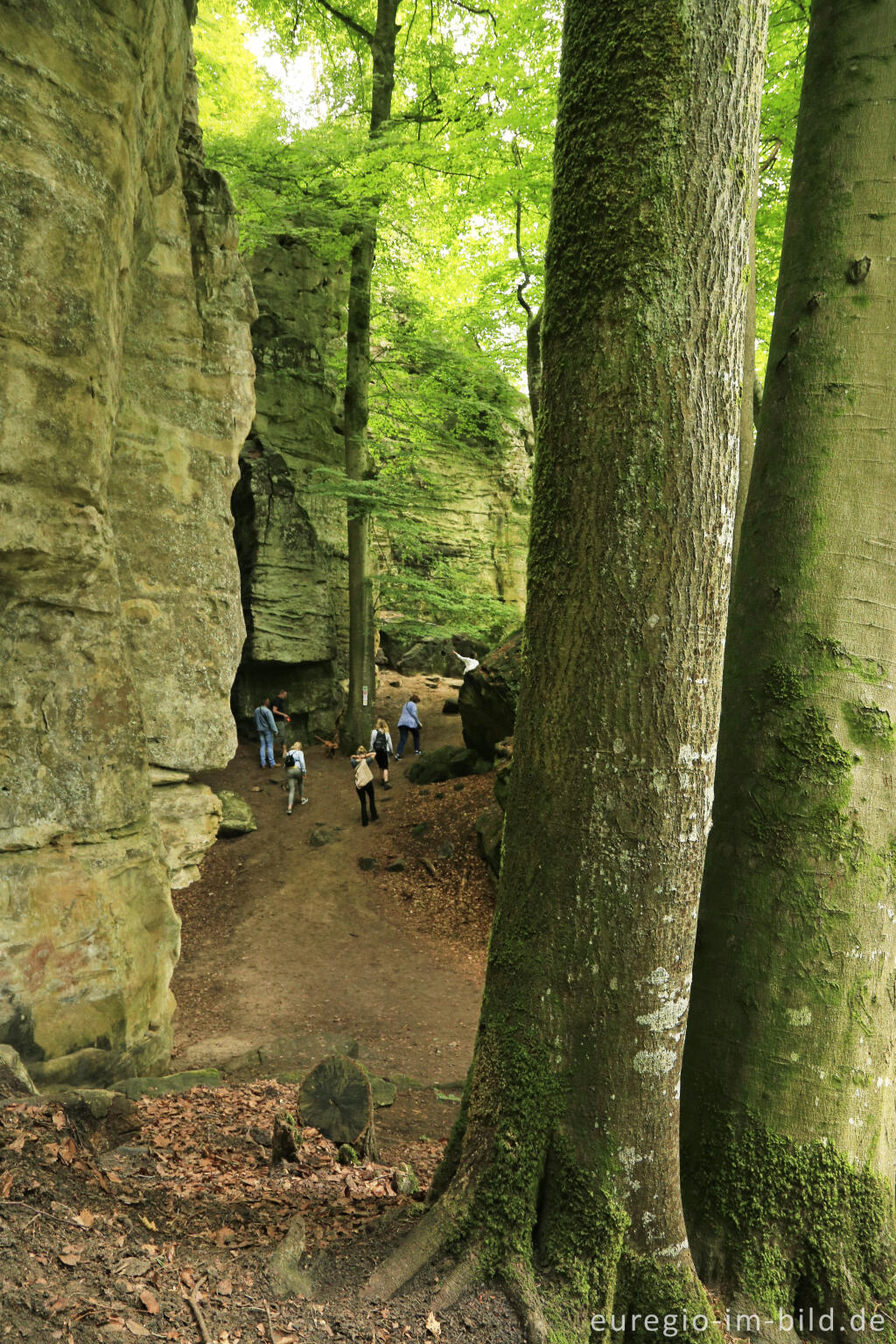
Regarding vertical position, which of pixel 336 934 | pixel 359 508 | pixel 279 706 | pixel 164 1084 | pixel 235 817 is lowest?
pixel 336 934

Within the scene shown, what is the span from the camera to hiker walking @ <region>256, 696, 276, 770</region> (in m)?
16.5

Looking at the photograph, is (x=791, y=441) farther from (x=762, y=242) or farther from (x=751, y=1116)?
(x=762, y=242)

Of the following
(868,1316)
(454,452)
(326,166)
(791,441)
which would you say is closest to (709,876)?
(868,1316)

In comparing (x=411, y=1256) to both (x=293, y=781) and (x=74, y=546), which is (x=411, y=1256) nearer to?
(x=74, y=546)

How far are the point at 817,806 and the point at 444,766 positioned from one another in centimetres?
1181

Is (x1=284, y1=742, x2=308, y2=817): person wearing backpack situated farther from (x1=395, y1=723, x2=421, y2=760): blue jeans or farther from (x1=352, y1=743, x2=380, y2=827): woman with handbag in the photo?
(x1=395, y1=723, x2=421, y2=760): blue jeans

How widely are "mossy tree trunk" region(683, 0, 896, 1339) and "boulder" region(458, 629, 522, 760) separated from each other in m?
9.03

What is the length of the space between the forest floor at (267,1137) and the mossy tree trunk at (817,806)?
1.34 metres

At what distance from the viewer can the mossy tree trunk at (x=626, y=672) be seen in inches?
96.3

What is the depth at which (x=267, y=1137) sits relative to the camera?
4309 mm

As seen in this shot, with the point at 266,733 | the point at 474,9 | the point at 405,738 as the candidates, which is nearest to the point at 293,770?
the point at 266,733

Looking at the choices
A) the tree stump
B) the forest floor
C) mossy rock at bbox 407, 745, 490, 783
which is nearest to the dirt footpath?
the forest floor

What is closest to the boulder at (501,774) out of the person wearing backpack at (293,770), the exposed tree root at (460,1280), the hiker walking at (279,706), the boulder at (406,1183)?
A: the person wearing backpack at (293,770)

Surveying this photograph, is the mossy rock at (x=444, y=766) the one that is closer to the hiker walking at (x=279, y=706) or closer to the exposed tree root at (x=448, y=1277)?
the hiker walking at (x=279, y=706)
